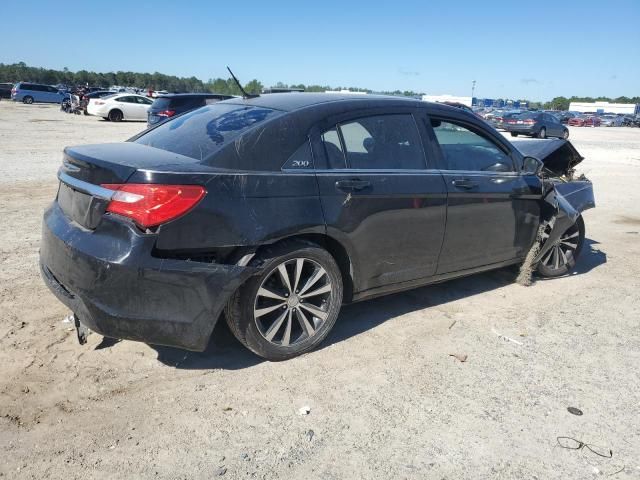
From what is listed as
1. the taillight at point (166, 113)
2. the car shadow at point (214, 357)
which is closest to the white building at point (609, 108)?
the taillight at point (166, 113)

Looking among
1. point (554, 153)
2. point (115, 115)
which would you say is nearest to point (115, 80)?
point (115, 115)

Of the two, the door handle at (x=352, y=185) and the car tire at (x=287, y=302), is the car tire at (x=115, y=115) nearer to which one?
the door handle at (x=352, y=185)

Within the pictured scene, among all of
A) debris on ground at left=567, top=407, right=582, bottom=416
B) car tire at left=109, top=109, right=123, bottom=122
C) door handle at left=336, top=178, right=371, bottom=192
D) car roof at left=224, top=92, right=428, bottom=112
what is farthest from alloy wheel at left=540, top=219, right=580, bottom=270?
car tire at left=109, top=109, right=123, bottom=122

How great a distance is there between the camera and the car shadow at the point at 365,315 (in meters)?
3.51

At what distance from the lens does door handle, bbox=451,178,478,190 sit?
13.9 feet

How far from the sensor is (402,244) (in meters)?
3.95

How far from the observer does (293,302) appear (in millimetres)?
3486

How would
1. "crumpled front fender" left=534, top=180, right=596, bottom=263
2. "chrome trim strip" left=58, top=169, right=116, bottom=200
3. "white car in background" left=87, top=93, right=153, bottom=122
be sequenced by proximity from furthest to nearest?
1. "white car in background" left=87, top=93, right=153, bottom=122
2. "crumpled front fender" left=534, top=180, right=596, bottom=263
3. "chrome trim strip" left=58, top=169, right=116, bottom=200

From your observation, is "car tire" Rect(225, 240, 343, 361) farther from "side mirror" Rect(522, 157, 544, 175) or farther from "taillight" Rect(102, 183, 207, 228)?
"side mirror" Rect(522, 157, 544, 175)

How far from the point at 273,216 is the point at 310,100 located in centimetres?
109

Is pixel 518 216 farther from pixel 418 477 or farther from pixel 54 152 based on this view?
pixel 54 152

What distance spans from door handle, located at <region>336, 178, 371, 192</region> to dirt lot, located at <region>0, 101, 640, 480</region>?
1.12 m

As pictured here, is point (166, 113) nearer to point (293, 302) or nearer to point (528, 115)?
point (293, 302)

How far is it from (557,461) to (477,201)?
223 centimetres
